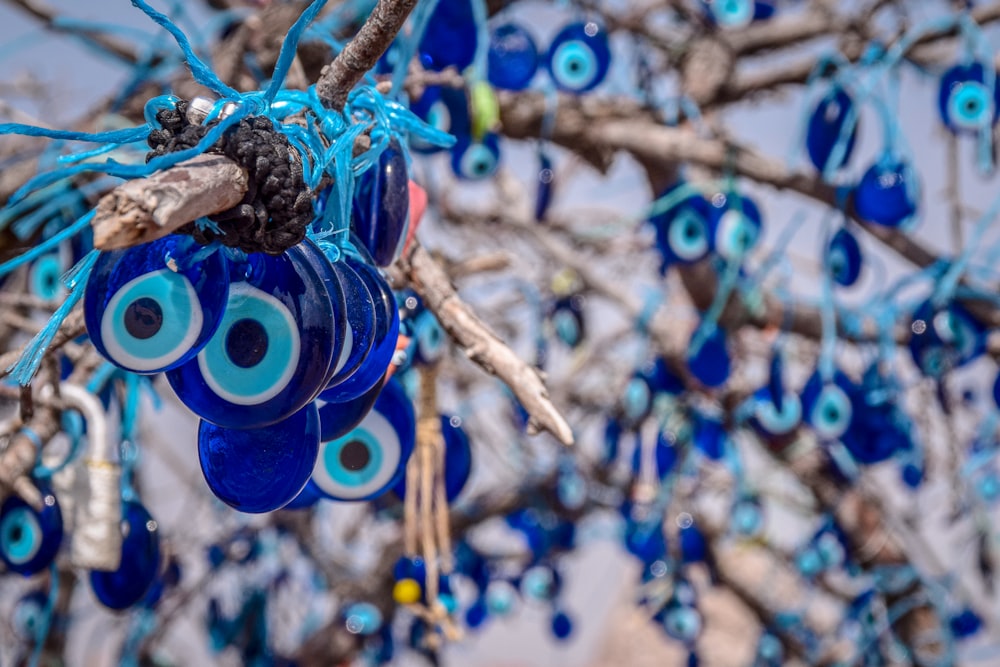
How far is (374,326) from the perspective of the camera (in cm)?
74

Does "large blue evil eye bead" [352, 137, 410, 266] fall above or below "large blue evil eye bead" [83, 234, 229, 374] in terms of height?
above

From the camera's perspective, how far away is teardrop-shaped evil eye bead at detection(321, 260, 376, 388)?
714mm

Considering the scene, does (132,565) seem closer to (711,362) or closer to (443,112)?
(443,112)

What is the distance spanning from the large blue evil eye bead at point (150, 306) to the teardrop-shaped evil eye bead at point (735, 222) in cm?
135

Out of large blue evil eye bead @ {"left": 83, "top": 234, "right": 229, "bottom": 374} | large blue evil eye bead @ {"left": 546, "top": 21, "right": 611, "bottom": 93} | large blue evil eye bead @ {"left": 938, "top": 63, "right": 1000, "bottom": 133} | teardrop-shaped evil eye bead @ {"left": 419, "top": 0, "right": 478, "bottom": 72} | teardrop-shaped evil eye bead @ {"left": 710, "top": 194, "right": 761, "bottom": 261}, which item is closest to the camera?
large blue evil eye bead @ {"left": 83, "top": 234, "right": 229, "bottom": 374}

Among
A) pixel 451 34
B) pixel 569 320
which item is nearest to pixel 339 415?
pixel 451 34

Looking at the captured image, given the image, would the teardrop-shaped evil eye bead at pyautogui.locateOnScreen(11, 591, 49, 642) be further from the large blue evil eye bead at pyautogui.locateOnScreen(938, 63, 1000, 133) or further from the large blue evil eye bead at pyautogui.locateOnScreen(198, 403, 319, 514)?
the large blue evil eye bead at pyautogui.locateOnScreen(938, 63, 1000, 133)

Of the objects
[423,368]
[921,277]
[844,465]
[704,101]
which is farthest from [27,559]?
[844,465]

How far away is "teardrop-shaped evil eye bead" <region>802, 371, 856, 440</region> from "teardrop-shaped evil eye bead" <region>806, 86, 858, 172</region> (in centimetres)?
39

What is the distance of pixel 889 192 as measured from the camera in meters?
1.68

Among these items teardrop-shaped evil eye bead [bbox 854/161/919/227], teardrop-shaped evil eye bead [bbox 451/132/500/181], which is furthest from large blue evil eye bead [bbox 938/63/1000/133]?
teardrop-shaped evil eye bead [bbox 451/132/500/181]

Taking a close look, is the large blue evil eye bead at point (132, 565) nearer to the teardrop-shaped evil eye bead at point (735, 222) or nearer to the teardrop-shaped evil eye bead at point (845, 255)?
the teardrop-shaped evil eye bead at point (735, 222)

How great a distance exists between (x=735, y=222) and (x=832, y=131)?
22 cm

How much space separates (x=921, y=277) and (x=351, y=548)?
2270 mm
